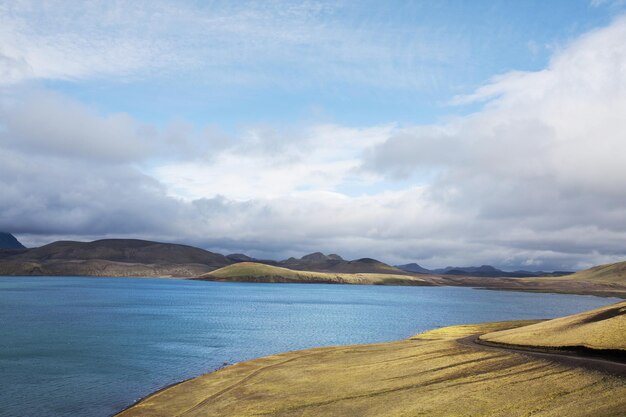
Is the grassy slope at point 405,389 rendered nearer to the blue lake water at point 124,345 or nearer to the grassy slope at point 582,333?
Answer: the grassy slope at point 582,333

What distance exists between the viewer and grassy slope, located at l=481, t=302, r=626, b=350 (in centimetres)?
4694

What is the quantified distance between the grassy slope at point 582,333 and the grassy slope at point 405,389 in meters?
6.07

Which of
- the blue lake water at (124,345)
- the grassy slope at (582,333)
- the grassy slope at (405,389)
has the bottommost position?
the blue lake water at (124,345)

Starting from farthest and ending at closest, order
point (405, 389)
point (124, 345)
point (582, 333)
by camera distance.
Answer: point (124, 345) → point (582, 333) → point (405, 389)

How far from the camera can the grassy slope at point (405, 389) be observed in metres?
35.2

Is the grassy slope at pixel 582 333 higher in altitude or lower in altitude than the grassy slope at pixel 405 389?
higher

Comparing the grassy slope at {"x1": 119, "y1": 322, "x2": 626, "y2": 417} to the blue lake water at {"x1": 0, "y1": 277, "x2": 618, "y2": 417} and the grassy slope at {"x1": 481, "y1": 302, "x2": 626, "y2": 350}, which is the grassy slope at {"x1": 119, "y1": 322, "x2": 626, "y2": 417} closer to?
the grassy slope at {"x1": 481, "y1": 302, "x2": 626, "y2": 350}

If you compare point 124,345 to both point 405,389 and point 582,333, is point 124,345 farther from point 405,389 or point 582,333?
point 582,333

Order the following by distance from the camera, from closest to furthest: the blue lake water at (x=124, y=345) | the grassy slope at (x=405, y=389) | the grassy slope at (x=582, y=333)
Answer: the grassy slope at (x=405, y=389), the grassy slope at (x=582, y=333), the blue lake water at (x=124, y=345)

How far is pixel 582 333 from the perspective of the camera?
169ft

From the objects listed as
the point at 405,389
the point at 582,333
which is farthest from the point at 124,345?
the point at 582,333

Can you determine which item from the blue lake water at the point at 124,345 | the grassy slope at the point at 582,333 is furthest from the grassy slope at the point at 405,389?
the blue lake water at the point at 124,345

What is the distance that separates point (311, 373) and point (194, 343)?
4692cm

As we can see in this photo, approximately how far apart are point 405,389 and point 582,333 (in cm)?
2347
